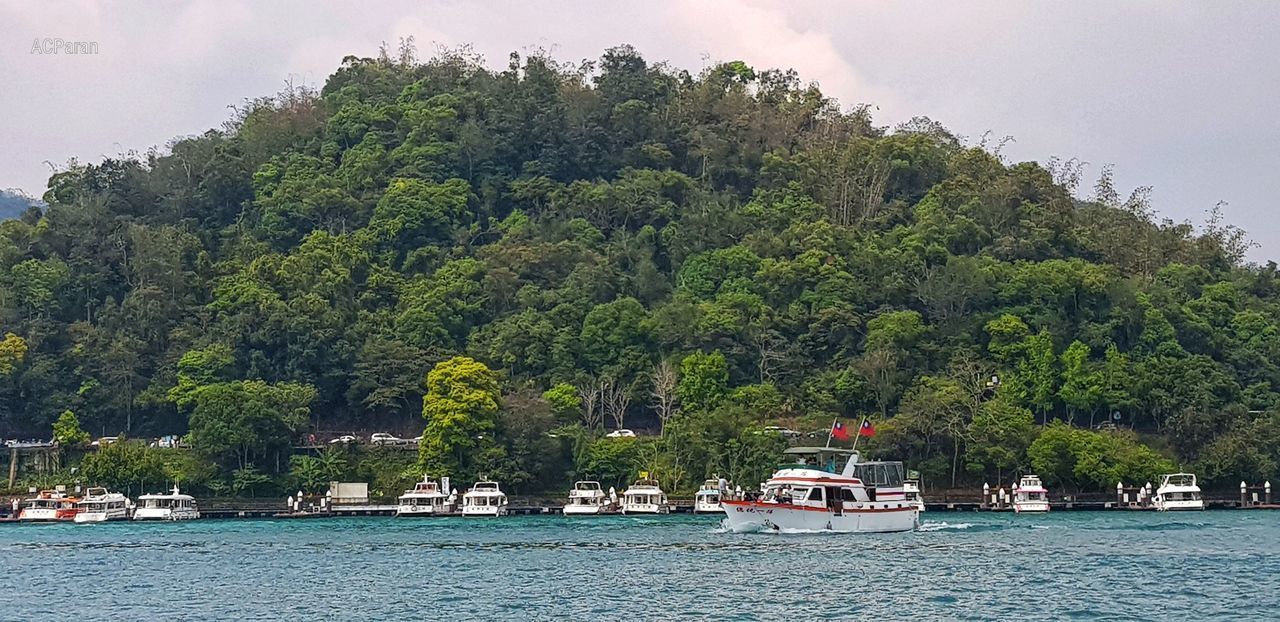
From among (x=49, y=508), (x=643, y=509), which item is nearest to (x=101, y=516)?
(x=49, y=508)

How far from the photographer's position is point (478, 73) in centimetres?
12688

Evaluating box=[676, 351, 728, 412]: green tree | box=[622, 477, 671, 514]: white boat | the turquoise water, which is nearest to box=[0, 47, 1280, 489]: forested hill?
box=[676, 351, 728, 412]: green tree

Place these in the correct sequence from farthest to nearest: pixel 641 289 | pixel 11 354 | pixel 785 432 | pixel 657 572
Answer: pixel 641 289
pixel 11 354
pixel 785 432
pixel 657 572

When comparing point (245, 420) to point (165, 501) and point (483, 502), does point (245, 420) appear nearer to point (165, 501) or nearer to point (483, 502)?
point (165, 501)

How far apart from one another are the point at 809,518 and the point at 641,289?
4153 cm

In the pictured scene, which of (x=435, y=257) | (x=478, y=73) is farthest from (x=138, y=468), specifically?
(x=478, y=73)

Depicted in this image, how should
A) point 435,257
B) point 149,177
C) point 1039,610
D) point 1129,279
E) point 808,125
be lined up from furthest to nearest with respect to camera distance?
1. point 808,125
2. point 149,177
3. point 435,257
4. point 1129,279
5. point 1039,610

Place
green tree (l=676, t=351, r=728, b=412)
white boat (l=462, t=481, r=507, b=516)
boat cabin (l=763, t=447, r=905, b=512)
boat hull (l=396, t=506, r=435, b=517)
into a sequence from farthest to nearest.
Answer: green tree (l=676, t=351, r=728, b=412), boat hull (l=396, t=506, r=435, b=517), white boat (l=462, t=481, r=507, b=516), boat cabin (l=763, t=447, r=905, b=512)

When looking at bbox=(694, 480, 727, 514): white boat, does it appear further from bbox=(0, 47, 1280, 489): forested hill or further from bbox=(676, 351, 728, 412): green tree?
bbox=(676, 351, 728, 412): green tree

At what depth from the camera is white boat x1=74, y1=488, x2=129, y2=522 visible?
253ft

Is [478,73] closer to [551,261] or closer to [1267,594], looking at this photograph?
[551,261]

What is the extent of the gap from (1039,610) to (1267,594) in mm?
7071

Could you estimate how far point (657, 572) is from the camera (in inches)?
1811

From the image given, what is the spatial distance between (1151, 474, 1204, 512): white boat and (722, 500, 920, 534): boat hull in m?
22.0
